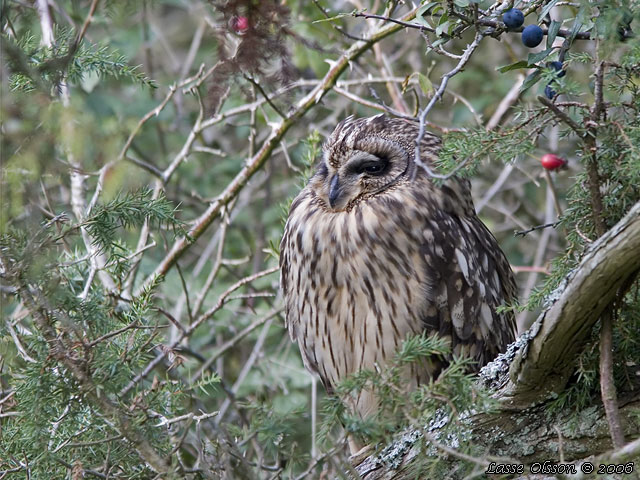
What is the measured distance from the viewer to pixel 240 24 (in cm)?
248

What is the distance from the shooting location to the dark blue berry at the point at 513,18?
1.96 m

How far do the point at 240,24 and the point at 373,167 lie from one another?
2.10 ft

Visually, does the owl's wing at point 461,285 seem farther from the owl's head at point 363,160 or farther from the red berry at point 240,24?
the red berry at point 240,24

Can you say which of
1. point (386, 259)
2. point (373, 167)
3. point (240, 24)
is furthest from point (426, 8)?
point (386, 259)

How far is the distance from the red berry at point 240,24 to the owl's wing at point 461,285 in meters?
0.86

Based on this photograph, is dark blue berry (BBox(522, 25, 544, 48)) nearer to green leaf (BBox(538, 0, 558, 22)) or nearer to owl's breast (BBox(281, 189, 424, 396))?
green leaf (BBox(538, 0, 558, 22))

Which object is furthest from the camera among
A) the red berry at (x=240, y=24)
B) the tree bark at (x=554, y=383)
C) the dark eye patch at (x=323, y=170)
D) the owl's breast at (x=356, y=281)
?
the dark eye patch at (x=323, y=170)

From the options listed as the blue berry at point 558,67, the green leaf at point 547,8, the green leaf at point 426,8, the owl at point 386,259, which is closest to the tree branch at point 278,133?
the owl at point 386,259

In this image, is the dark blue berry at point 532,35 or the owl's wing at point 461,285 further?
the owl's wing at point 461,285

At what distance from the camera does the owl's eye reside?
2.72 metres

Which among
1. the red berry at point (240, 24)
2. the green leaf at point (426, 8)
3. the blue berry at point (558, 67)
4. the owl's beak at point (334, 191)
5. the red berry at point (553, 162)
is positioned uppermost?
the red berry at point (240, 24)

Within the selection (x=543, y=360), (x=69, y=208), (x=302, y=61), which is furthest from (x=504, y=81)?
(x=543, y=360)

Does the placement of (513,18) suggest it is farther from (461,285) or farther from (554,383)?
(461,285)

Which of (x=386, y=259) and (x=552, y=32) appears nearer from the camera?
(x=552, y=32)
